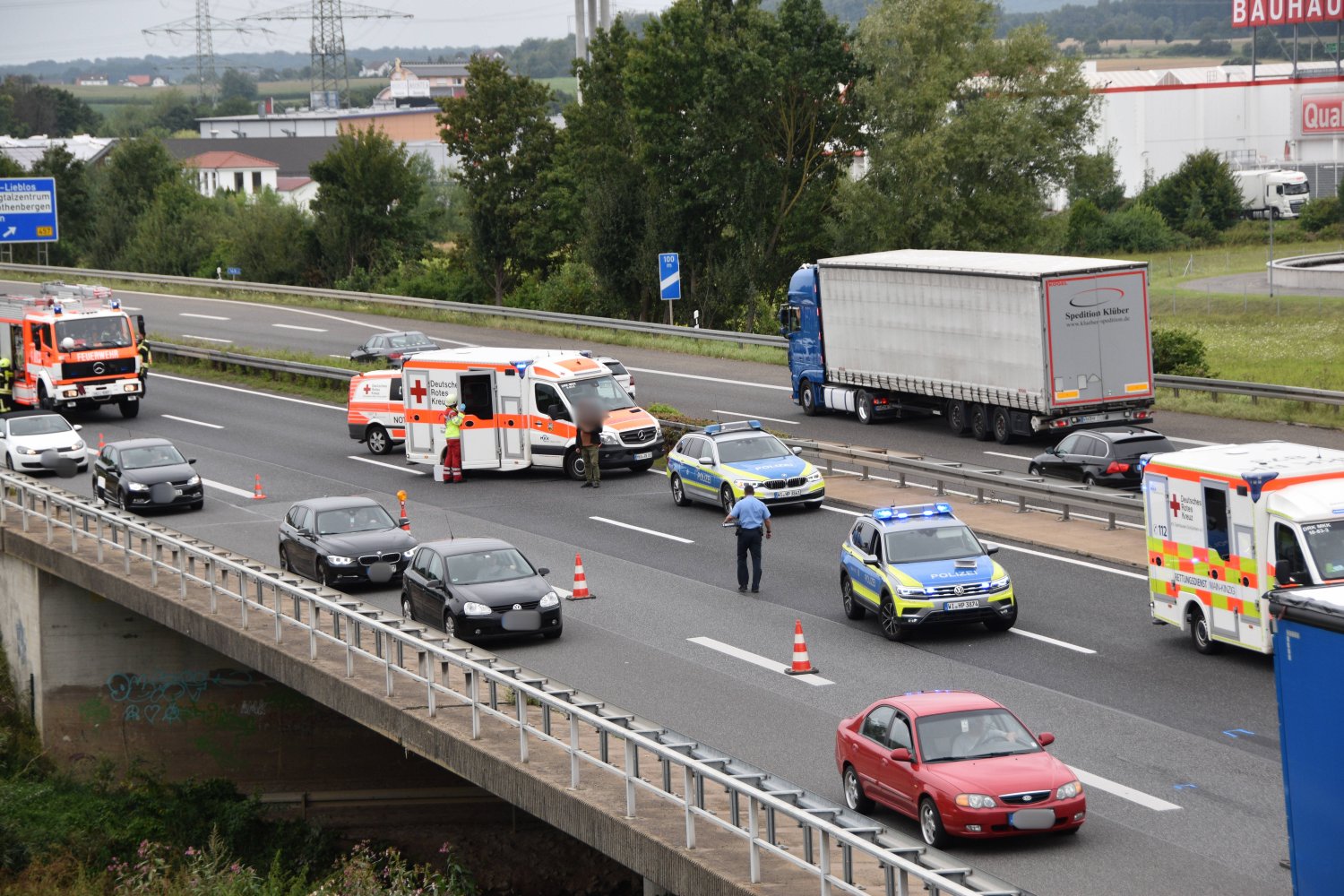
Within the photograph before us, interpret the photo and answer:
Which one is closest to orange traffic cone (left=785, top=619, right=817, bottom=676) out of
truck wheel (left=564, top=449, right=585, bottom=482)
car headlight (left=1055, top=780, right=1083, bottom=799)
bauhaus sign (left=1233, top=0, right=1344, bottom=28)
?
car headlight (left=1055, top=780, right=1083, bottom=799)

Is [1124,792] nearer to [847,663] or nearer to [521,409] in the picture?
[847,663]

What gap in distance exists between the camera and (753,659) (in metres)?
20.7

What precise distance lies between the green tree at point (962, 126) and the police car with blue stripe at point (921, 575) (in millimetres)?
40128

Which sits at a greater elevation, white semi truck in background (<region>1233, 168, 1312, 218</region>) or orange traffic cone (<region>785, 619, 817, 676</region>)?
white semi truck in background (<region>1233, 168, 1312, 218</region>)

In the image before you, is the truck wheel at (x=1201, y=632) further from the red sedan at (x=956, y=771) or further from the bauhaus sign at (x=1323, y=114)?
the bauhaus sign at (x=1323, y=114)

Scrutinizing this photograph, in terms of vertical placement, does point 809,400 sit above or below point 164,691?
above

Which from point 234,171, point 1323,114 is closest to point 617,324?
point 1323,114

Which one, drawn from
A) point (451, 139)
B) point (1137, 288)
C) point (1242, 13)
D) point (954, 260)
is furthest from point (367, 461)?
point (1242, 13)

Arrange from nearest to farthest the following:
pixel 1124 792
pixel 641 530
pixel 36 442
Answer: pixel 1124 792, pixel 641 530, pixel 36 442

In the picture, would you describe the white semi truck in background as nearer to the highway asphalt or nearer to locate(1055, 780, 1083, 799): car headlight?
the highway asphalt

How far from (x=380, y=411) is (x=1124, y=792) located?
84.9 feet

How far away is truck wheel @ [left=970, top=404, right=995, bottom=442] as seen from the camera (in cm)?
3722

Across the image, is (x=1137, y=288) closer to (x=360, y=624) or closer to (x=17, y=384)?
(x=360, y=624)

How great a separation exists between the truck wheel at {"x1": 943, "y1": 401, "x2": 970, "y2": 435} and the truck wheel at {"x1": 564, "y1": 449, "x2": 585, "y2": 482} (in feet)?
29.5
